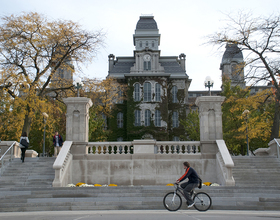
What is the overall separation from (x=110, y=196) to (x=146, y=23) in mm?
48199

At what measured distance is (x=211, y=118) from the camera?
17266 mm

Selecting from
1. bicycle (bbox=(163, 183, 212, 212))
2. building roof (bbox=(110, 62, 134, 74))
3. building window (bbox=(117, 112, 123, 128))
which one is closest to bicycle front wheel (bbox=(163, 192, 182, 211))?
bicycle (bbox=(163, 183, 212, 212))

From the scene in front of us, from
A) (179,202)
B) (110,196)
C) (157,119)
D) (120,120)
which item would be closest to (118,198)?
(110,196)

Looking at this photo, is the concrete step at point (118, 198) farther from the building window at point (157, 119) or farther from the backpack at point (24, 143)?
the building window at point (157, 119)

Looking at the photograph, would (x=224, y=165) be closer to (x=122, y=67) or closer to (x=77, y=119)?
(x=77, y=119)

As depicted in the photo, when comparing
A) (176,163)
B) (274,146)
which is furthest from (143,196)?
(274,146)

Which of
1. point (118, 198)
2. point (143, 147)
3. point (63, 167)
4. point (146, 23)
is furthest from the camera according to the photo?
point (146, 23)

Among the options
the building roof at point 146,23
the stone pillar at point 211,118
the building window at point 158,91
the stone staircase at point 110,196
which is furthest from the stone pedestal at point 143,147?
the building roof at point 146,23

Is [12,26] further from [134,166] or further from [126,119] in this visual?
[126,119]

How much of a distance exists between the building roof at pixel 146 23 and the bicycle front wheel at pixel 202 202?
160ft

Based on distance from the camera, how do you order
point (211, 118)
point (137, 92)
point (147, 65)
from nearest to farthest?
point (211, 118)
point (137, 92)
point (147, 65)

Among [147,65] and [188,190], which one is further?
[147,65]

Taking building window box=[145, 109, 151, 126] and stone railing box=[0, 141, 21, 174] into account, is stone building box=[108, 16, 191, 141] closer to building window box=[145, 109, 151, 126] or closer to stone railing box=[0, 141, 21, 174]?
building window box=[145, 109, 151, 126]

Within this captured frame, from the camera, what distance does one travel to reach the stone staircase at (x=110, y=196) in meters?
11.3
